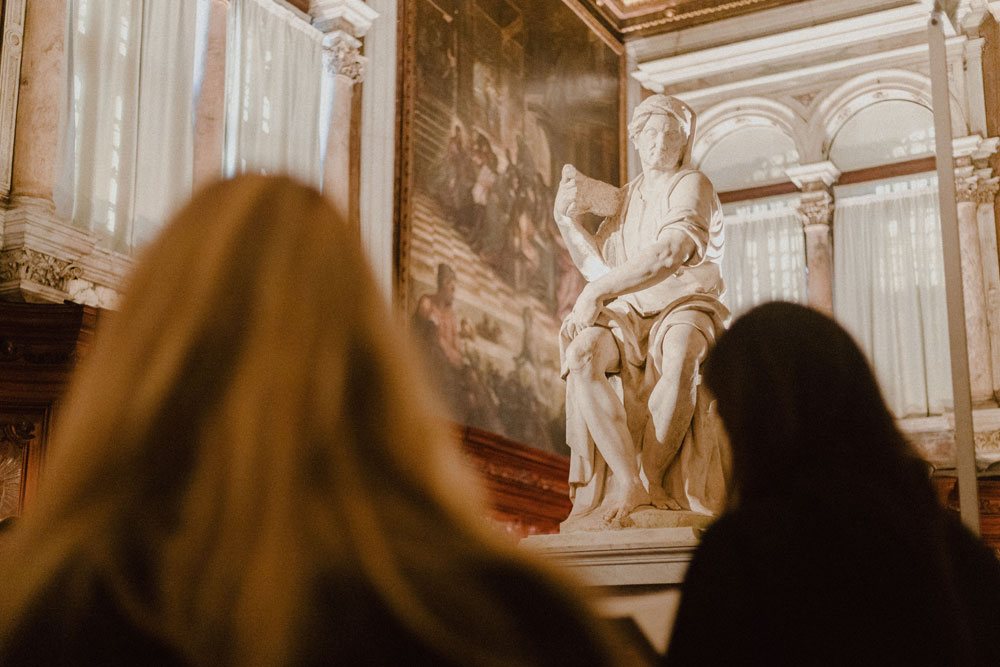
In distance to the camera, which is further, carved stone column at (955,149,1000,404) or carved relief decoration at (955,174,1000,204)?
carved relief decoration at (955,174,1000,204)

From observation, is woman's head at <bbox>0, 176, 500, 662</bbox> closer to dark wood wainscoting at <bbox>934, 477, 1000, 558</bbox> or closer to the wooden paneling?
the wooden paneling

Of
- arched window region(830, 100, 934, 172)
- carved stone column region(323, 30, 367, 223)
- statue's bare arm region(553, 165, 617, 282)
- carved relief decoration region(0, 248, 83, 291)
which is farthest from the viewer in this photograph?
arched window region(830, 100, 934, 172)

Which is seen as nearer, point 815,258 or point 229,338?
point 229,338

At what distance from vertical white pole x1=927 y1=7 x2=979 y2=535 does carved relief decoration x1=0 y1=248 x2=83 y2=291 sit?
499cm

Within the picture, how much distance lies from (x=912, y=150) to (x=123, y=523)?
1449 centimetres

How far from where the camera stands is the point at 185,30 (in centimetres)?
863

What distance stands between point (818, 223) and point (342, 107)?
6277mm

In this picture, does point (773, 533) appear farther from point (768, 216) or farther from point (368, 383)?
point (768, 216)

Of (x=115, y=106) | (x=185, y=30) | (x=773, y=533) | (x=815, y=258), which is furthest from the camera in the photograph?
(x=815, y=258)

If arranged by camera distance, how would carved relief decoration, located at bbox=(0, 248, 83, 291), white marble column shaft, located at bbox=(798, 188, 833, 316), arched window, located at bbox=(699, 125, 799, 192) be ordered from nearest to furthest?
1. carved relief decoration, located at bbox=(0, 248, 83, 291)
2. white marble column shaft, located at bbox=(798, 188, 833, 316)
3. arched window, located at bbox=(699, 125, 799, 192)

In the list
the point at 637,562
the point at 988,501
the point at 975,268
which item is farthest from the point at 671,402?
the point at 975,268

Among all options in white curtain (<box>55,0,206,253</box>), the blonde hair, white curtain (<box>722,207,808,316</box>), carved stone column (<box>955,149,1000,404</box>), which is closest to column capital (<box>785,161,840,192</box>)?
white curtain (<box>722,207,808,316</box>)

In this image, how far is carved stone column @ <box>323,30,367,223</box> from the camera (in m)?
10.0

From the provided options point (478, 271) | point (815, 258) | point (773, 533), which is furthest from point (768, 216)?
point (773, 533)
